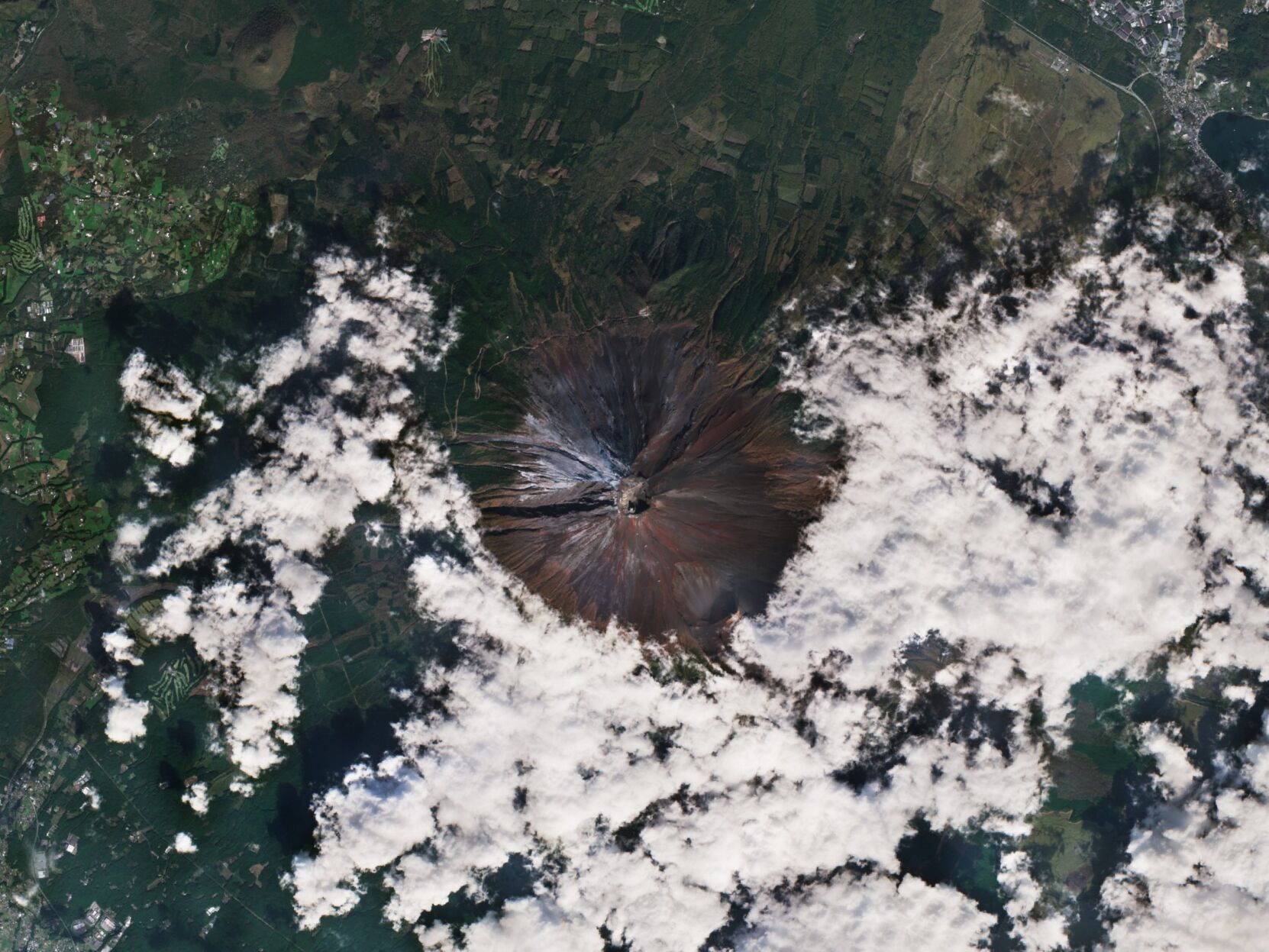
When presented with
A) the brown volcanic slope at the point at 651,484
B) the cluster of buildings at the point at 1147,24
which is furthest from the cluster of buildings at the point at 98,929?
the cluster of buildings at the point at 1147,24

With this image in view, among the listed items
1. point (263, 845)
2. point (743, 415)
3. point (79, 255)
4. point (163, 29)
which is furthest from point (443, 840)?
point (163, 29)

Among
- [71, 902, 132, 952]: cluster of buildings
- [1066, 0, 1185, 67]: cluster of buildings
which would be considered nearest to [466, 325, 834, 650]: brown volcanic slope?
[1066, 0, 1185, 67]: cluster of buildings

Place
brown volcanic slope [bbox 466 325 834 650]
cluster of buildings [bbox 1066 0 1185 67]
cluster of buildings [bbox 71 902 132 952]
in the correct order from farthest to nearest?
cluster of buildings [bbox 1066 0 1185 67] → cluster of buildings [bbox 71 902 132 952] → brown volcanic slope [bbox 466 325 834 650]

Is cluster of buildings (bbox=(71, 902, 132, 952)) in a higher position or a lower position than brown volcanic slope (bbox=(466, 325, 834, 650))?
lower

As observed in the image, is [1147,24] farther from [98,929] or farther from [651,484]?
[98,929]

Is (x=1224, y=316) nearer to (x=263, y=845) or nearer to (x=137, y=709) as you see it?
(x=263, y=845)

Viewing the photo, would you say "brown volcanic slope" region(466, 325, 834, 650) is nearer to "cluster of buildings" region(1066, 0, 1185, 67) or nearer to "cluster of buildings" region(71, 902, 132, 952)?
"cluster of buildings" region(1066, 0, 1185, 67)

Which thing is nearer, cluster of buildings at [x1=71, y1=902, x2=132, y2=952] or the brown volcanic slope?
the brown volcanic slope

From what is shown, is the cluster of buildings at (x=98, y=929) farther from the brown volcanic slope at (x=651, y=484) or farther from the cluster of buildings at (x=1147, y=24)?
the cluster of buildings at (x=1147, y=24)

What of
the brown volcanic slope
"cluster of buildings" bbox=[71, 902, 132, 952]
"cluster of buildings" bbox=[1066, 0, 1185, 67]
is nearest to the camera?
the brown volcanic slope

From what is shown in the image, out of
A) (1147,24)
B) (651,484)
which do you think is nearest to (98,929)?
(651,484)
